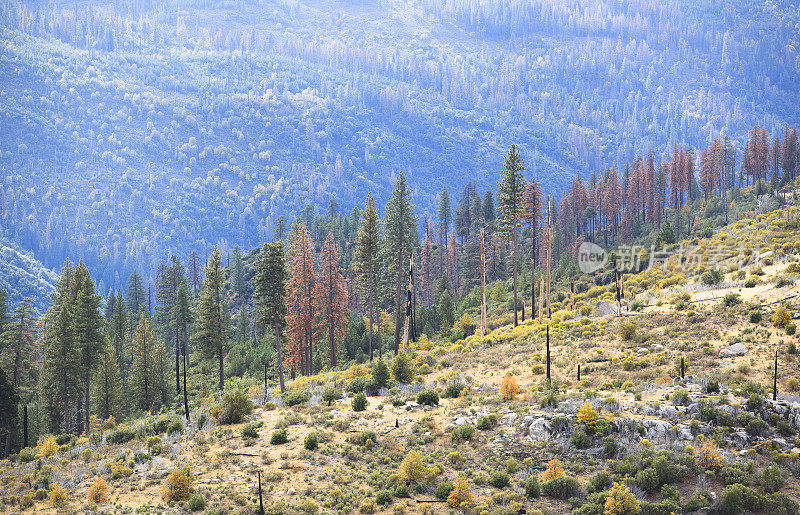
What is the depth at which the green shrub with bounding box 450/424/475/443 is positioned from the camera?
22.2m

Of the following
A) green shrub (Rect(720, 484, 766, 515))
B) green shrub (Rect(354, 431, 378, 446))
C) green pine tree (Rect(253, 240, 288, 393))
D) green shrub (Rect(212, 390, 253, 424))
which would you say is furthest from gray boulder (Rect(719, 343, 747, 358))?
green pine tree (Rect(253, 240, 288, 393))

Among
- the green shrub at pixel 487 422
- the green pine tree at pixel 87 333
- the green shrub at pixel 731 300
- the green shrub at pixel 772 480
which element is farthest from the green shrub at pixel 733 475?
the green pine tree at pixel 87 333

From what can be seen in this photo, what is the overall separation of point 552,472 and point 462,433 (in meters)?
4.36

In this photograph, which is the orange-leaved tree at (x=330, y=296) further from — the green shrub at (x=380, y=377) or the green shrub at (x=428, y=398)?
the green shrub at (x=428, y=398)

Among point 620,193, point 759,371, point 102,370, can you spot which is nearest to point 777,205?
point 620,193

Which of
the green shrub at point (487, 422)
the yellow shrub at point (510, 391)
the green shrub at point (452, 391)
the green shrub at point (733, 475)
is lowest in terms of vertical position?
the green shrub at point (452, 391)

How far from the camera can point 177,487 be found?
18.3 metres

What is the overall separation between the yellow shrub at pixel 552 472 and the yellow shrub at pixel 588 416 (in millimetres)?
2542

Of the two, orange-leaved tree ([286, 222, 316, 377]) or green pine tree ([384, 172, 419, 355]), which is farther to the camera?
green pine tree ([384, 172, 419, 355])

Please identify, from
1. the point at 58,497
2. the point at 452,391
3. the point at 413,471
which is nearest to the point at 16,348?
the point at 58,497

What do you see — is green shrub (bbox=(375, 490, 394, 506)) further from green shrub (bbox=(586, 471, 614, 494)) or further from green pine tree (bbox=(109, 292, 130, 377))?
green pine tree (bbox=(109, 292, 130, 377))

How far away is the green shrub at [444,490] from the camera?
18.4 m

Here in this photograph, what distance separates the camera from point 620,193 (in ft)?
355

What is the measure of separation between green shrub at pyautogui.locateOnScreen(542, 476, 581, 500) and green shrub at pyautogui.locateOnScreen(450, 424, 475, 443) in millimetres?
4435
